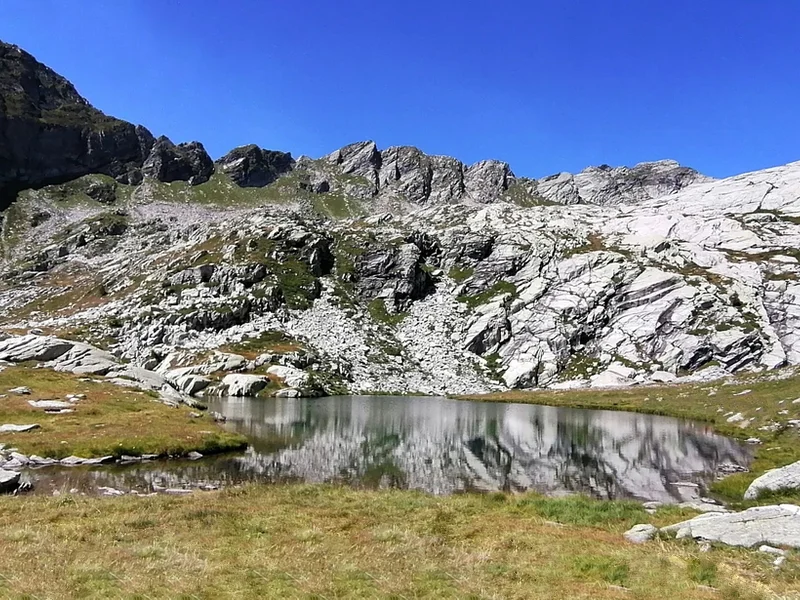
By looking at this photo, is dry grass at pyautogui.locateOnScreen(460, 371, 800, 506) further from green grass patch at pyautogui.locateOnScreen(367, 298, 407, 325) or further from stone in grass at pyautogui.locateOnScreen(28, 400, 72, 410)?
stone in grass at pyautogui.locateOnScreen(28, 400, 72, 410)

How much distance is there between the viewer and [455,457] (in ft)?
155

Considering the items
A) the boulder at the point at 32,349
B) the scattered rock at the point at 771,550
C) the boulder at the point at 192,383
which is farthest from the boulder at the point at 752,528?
the boulder at the point at 192,383

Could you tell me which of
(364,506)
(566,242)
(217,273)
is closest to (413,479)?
(364,506)

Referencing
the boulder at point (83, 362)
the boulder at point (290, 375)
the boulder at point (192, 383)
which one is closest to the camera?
the boulder at point (83, 362)

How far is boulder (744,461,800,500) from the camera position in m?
27.2

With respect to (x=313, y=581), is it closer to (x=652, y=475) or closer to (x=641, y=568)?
(x=641, y=568)

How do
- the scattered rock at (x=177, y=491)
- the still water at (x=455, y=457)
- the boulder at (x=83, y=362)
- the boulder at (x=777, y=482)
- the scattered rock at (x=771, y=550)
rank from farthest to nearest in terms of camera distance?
1. the boulder at (x=83, y=362)
2. the still water at (x=455, y=457)
3. the scattered rock at (x=177, y=491)
4. the boulder at (x=777, y=482)
5. the scattered rock at (x=771, y=550)

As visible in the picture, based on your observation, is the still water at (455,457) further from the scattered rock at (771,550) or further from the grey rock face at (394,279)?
the grey rock face at (394,279)

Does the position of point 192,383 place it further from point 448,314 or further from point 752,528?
point 752,528

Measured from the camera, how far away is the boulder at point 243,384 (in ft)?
379

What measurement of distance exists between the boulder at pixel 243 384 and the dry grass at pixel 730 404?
157ft

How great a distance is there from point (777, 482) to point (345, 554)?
24924mm

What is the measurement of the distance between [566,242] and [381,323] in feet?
264

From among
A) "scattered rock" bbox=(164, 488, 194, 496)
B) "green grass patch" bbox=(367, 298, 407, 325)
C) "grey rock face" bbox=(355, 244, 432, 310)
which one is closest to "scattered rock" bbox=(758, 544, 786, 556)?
"scattered rock" bbox=(164, 488, 194, 496)
